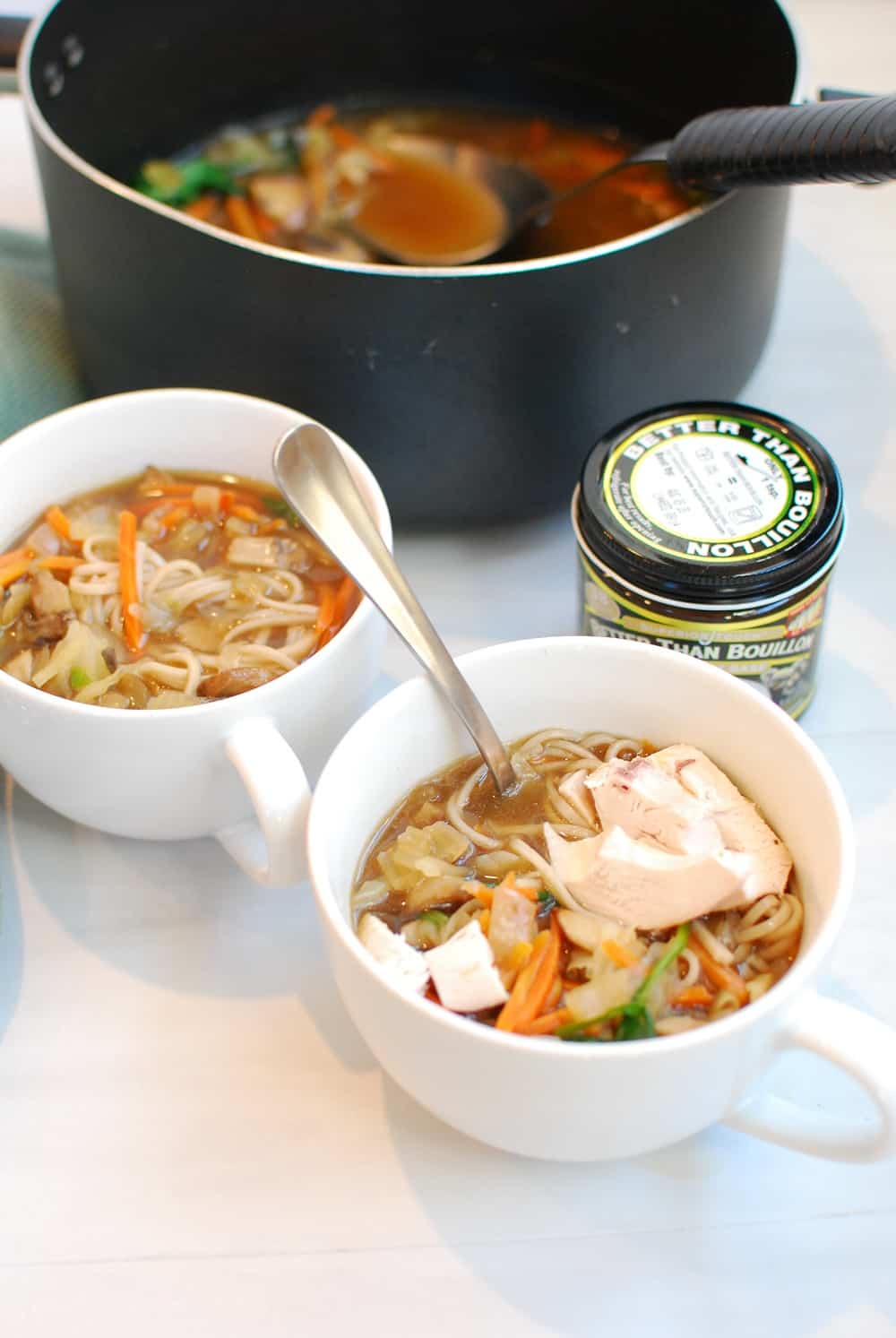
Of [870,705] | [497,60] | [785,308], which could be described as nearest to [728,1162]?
[870,705]

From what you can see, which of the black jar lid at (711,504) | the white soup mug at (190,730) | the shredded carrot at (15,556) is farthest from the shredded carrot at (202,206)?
the black jar lid at (711,504)

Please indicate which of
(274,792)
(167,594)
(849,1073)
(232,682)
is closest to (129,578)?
(167,594)

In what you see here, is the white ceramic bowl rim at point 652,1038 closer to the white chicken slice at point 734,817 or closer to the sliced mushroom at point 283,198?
the white chicken slice at point 734,817

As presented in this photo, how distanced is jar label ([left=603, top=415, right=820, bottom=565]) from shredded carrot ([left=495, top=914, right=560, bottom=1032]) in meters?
0.30

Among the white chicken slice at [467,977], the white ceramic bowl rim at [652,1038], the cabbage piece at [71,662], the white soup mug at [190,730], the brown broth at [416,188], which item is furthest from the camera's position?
the brown broth at [416,188]

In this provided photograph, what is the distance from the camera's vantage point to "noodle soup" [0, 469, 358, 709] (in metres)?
1.01

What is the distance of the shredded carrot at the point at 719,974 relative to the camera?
793 mm

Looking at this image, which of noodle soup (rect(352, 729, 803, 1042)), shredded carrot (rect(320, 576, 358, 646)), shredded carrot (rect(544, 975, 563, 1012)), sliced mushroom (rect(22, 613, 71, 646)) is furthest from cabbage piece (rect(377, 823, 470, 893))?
sliced mushroom (rect(22, 613, 71, 646))

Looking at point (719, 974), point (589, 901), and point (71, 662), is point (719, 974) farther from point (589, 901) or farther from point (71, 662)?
point (71, 662)

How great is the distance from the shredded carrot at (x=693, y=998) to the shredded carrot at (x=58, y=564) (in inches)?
23.2

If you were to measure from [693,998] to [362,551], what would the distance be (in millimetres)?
387

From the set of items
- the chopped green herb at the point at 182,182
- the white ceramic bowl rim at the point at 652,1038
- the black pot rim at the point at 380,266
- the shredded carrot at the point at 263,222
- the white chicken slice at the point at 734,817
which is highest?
the black pot rim at the point at 380,266

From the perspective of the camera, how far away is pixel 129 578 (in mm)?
1068

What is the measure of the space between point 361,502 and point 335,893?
0.32 metres
